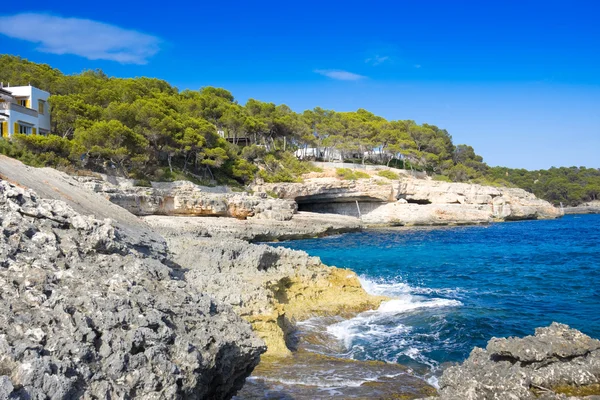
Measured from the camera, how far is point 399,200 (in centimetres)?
5369

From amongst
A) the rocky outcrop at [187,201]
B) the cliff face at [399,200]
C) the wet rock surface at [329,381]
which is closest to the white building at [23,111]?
the rocky outcrop at [187,201]

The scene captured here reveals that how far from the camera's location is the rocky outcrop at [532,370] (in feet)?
17.4

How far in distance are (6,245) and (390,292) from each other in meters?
13.8

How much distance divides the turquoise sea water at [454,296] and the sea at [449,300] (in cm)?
3

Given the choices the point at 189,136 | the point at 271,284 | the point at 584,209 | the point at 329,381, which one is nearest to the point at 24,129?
the point at 189,136

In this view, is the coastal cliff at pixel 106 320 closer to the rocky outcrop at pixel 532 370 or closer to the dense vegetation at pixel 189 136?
the rocky outcrop at pixel 532 370

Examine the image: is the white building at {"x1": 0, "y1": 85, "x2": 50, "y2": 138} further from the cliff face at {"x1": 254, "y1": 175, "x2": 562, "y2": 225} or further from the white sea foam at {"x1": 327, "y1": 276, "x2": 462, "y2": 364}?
the white sea foam at {"x1": 327, "y1": 276, "x2": 462, "y2": 364}

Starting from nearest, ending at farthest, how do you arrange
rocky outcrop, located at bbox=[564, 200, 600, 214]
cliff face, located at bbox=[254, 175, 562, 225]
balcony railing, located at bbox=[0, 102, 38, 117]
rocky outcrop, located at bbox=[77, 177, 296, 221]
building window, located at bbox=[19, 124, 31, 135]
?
rocky outcrop, located at bbox=[77, 177, 296, 221] < balcony railing, located at bbox=[0, 102, 38, 117] < building window, located at bbox=[19, 124, 31, 135] < cliff face, located at bbox=[254, 175, 562, 225] < rocky outcrop, located at bbox=[564, 200, 600, 214]

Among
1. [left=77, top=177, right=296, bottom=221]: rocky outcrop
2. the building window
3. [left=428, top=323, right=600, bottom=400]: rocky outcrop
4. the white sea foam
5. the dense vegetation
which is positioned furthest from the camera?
the dense vegetation

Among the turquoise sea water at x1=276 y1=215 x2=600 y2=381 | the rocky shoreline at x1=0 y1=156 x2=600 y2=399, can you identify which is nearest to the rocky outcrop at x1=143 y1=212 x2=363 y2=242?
the turquoise sea water at x1=276 y1=215 x2=600 y2=381

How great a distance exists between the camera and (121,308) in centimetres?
414

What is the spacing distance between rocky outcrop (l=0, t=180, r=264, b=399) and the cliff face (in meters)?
43.1

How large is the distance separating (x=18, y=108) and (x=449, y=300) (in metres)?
35.9

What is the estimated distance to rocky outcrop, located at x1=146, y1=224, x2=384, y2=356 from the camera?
10109 mm
